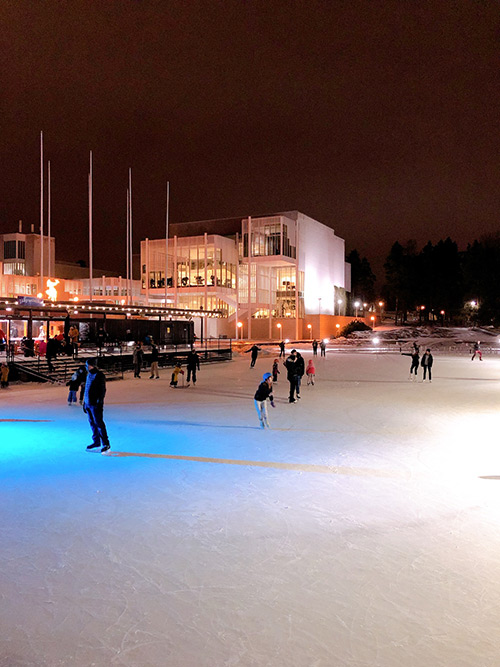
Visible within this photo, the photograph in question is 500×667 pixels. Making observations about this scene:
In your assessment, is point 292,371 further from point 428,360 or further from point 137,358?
point 137,358

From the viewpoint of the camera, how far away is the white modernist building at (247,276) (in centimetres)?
5584

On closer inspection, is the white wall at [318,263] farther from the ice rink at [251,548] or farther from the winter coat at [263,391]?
the ice rink at [251,548]

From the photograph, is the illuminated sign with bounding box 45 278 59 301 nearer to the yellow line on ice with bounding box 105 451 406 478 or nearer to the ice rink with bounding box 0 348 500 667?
the ice rink with bounding box 0 348 500 667

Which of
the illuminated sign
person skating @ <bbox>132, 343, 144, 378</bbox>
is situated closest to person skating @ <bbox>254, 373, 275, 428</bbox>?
person skating @ <bbox>132, 343, 144, 378</bbox>

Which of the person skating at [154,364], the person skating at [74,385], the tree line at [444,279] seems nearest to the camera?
the person skating at [74,385]

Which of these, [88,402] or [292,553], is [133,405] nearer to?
[88,402]

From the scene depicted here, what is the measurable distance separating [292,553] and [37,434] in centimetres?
741

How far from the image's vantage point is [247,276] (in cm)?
5938

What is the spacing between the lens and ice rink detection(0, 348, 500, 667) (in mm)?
3291

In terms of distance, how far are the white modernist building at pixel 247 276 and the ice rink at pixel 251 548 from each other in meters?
45.1

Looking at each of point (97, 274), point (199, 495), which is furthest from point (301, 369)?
point (97, 274)

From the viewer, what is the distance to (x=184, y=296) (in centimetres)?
5772

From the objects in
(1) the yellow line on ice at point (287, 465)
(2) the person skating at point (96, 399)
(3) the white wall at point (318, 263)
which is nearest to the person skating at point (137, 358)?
(2) the person skating at point (96, 399)

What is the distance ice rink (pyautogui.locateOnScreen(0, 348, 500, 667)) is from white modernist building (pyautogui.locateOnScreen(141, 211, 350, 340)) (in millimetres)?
45089
